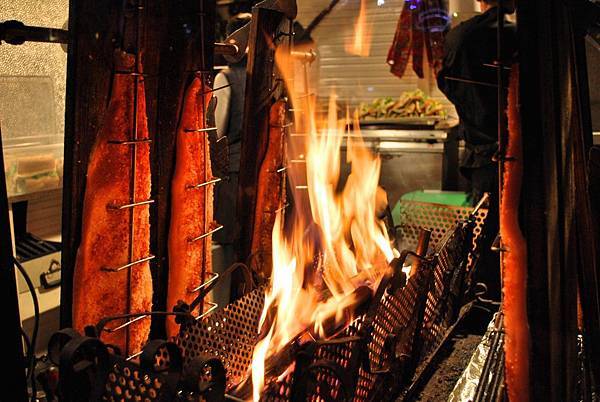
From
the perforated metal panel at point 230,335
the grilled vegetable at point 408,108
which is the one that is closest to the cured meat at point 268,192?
the perforated metal panel at point 230,335

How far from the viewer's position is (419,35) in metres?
8.19

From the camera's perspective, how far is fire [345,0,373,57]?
362 inches

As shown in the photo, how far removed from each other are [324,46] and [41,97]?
6246 mm

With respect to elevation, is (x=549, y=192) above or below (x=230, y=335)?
above

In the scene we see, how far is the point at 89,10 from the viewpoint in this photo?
2121 millimetres

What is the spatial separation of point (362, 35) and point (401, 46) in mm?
1028

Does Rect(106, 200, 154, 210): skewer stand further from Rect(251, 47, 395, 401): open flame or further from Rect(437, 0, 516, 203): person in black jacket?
Rect(437, 0, 516, 203): person in black jacket

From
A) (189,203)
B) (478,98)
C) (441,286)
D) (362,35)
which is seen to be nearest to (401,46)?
(362,35)

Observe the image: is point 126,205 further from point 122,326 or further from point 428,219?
point 428,219

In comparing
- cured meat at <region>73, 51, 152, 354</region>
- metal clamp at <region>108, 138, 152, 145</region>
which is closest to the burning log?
cured meat at <region>73, 51, 152, 354</region>

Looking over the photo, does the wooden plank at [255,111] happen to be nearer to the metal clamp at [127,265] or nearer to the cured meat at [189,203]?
the cured meat at [189,203]

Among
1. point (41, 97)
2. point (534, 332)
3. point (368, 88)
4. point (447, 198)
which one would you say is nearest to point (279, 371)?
point (534, 332)

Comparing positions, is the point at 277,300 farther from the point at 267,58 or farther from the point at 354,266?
the point at 267,58

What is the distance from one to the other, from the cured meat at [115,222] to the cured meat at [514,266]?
1.30 meters
